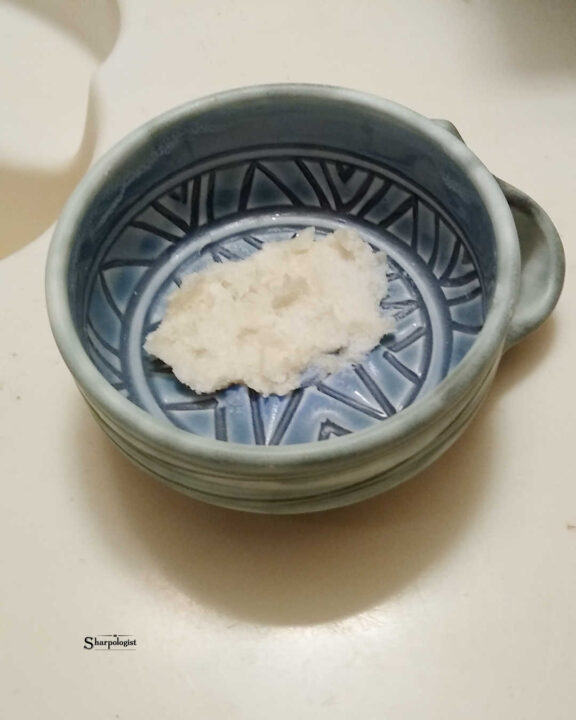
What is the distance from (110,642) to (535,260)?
390 mm

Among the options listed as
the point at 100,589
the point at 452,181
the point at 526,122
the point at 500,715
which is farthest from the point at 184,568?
the point at 526,122

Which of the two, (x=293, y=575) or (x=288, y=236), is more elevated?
(x=288, y=236)

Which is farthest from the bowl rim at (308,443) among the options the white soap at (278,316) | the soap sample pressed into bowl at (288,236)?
the white soap at (278,316)

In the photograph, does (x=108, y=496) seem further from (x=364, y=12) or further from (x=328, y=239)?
(x=364, y=12)

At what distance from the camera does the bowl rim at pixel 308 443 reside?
0.44m

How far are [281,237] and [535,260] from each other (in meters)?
0.20

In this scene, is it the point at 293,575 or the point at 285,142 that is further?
the point at 285,142

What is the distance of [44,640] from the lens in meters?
0.52

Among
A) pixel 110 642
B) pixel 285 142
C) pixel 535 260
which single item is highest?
pixel 285 142

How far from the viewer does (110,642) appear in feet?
1.70

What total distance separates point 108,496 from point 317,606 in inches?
6.2

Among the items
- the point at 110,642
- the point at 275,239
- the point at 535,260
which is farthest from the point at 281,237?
the point at 110,642

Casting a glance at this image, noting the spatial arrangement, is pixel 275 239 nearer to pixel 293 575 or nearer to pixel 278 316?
pixel 278 316

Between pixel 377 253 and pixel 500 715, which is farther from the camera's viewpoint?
pixel 377 253
